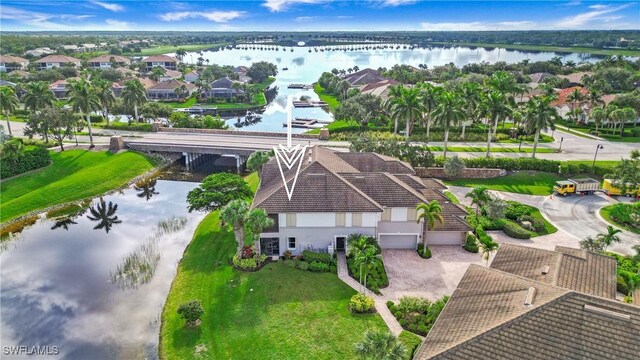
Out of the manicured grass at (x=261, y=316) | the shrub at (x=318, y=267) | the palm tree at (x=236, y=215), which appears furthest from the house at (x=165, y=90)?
the shrub at (x=318, y=267)

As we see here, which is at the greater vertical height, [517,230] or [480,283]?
[480,283]

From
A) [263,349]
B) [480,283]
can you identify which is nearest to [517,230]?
[480,283]

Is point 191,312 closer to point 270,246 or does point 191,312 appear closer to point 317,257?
point 270,246

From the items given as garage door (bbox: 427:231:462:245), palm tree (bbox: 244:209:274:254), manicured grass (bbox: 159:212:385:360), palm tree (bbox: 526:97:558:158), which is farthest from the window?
palm tree (bbox: 526:97:558:158)

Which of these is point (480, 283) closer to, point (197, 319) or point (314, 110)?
point (197, 319)

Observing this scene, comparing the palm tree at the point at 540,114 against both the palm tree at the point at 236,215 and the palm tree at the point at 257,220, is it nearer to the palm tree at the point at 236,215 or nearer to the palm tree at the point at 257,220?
the palm tree at the point at 257,220

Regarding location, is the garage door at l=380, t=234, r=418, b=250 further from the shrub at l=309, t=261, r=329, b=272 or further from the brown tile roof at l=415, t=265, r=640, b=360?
the brown tile roof at l=415, t=265, r=640, b=360

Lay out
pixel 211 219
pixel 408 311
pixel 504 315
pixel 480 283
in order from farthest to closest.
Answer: pixel 211 219 < pixel 408 311 < pixel 480 283 < pixel 504 315
